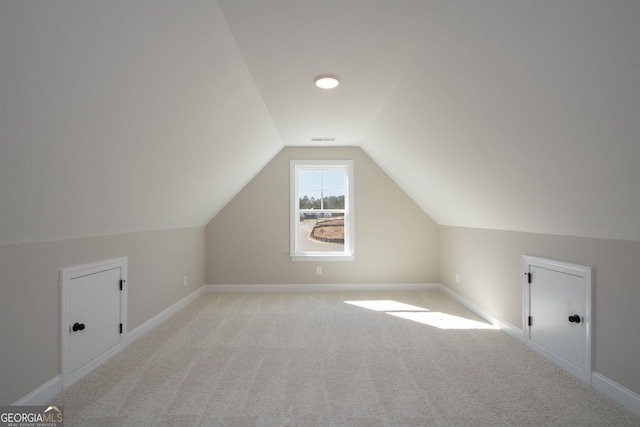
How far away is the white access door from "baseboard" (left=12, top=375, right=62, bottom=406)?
3699 millimetres

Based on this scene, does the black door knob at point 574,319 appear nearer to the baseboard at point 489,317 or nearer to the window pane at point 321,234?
the baseboard at point 489,317

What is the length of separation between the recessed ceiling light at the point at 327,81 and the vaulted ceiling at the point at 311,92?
3.2 inches

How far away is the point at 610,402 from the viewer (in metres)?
2.07

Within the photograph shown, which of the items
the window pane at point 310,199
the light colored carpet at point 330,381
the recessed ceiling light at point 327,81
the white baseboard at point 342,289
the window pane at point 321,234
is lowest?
the light colored carpet at point 330,381

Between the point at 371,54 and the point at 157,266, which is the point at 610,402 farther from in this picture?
the point at 157,266

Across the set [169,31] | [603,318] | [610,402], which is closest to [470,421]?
[610,402]

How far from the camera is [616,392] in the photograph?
2.08m

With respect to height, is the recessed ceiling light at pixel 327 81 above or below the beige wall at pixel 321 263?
above

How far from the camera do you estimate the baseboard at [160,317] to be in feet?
10.3

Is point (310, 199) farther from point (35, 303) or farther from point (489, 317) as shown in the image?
point (35, 303)

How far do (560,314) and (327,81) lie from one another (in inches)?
105

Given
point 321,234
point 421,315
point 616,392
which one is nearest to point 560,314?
point 616,392

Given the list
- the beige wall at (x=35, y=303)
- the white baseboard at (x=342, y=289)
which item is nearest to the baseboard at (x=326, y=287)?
the white baseboard at (x=342, y=289)

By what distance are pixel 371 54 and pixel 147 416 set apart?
2.73m
